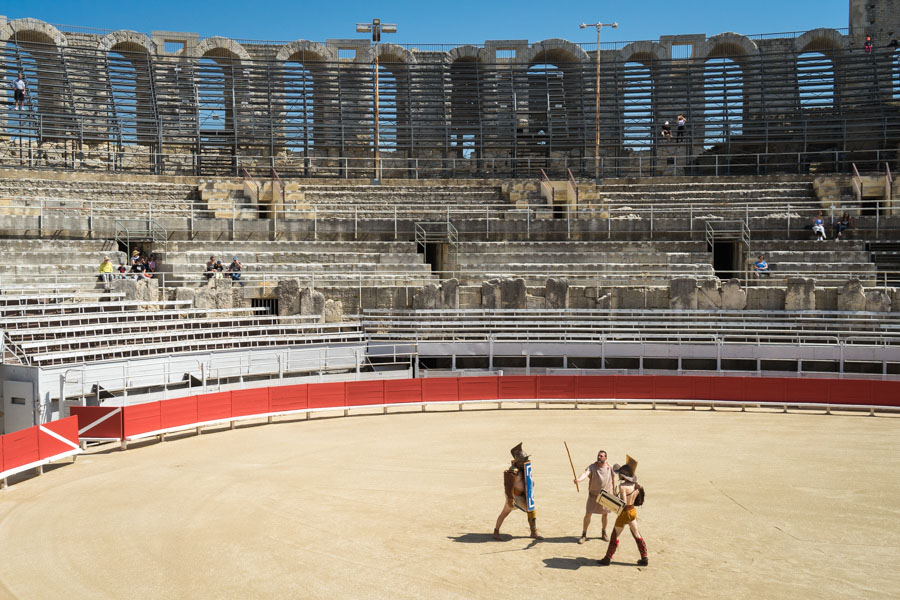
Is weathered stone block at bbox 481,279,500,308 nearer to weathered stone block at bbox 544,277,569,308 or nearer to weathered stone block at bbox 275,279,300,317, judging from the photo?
weathered stone block at bbox 544,277,569,308

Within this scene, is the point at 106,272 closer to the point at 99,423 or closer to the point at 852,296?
the point at 99,423

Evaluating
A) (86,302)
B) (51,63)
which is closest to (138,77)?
(51,63)

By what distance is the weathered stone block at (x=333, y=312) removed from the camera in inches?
1096

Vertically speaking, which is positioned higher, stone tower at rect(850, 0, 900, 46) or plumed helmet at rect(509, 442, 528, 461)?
stone tower at rect(850, 0, 900, 46)

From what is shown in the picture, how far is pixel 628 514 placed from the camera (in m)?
10.5

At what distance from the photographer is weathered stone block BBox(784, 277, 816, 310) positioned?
87.9 ft

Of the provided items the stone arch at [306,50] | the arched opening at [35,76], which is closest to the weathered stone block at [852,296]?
the stone arch at [306,50]

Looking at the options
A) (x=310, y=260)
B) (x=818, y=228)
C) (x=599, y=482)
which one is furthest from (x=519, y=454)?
(x=818, y=228)

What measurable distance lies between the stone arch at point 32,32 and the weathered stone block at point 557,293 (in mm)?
28543

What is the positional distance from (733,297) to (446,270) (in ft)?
33.9

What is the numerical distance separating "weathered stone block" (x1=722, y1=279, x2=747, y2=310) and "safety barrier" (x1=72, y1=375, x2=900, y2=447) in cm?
479

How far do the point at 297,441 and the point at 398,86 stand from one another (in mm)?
29779

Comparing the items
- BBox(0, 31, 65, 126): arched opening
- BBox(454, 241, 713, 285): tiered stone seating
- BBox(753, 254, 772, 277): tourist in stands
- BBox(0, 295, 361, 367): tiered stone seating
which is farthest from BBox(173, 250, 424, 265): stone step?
BBox(0, 31, 65, 126): arched opening

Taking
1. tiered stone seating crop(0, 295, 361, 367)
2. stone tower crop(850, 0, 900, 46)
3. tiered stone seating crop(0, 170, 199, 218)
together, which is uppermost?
stone tower crop(850, 0, 900, 46)
